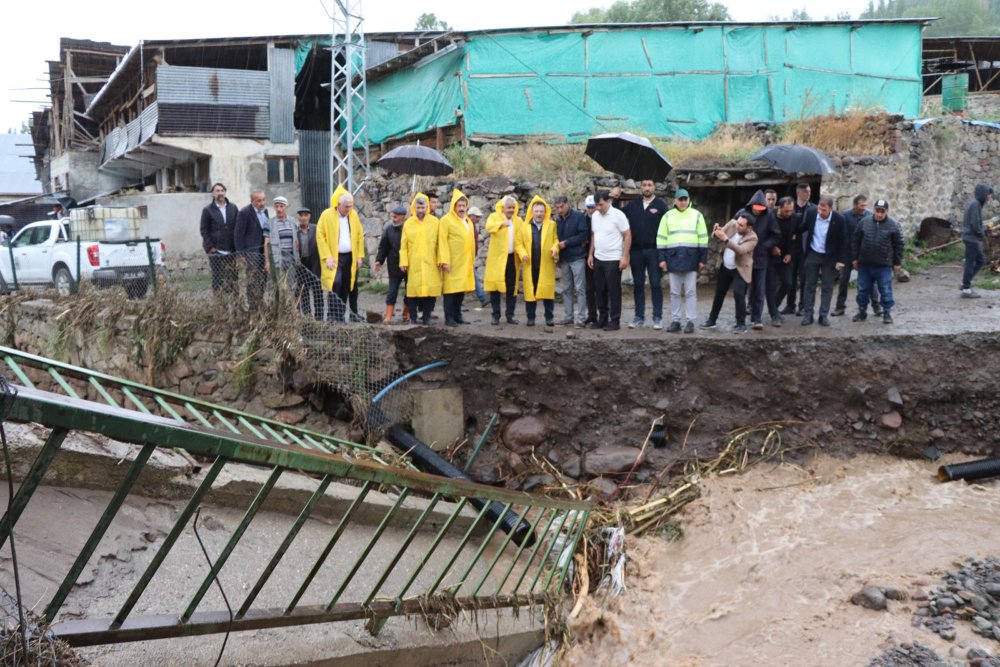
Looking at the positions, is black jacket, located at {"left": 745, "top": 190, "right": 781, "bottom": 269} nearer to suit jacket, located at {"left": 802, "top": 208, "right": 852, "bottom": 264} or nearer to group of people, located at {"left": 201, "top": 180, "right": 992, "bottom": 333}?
group of people, located at {"left": 201, "top": 180, "right": 992, "bottom": 333}

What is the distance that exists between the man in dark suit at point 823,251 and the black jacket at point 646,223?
5.92 ft

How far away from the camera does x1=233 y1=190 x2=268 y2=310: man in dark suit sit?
9.16 m

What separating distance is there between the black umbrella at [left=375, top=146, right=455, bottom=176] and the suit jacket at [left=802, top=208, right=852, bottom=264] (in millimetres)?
5647

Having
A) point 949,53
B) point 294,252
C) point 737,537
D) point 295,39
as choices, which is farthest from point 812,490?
point 949,53

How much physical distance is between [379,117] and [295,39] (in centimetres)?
360

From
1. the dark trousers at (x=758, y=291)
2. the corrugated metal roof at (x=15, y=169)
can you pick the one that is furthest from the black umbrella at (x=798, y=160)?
the corrugated metal roof at (x=15, y=169)

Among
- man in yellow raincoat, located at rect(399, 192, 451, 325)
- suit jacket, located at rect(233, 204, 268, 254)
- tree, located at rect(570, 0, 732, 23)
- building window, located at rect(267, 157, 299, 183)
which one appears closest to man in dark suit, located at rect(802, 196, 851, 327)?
man in yellow raincoat, located at rect(399, 192, 451, 325)

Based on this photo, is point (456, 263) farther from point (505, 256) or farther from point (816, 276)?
point (816, 276)

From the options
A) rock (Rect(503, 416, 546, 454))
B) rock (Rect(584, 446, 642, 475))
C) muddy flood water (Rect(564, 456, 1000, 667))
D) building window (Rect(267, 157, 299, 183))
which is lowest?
muddy flood water (Rect(564, 456, 1000, 667))

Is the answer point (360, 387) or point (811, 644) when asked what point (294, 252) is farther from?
point (811, 644)

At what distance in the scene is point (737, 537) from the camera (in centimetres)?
737

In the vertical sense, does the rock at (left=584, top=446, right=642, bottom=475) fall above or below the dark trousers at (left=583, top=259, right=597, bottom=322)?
below

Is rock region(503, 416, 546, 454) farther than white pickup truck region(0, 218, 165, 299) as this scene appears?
No

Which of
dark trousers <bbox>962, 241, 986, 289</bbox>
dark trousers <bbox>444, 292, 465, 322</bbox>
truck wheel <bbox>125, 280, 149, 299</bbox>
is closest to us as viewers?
dark trousers <bbox>444, 292, 465, 322</bbox>
